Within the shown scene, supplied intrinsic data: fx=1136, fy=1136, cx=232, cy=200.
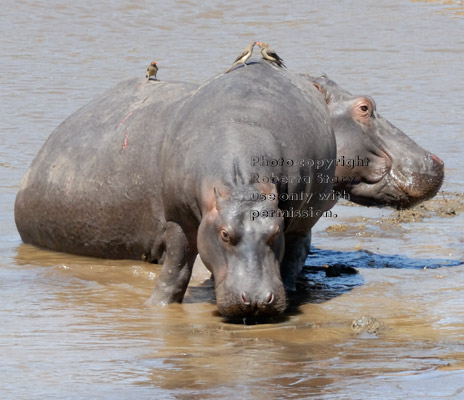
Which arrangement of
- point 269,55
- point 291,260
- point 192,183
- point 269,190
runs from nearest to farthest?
point 269,190, point 192,183, point 291,260, point 269,55

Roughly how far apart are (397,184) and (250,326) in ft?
8.47

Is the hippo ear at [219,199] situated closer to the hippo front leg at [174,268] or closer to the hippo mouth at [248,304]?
the hippo mouth at [248,304]

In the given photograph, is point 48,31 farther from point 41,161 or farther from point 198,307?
point 198,307

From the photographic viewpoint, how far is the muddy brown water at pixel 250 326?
208 inches

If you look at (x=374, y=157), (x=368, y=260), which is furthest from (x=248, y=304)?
(x=374, y=157)

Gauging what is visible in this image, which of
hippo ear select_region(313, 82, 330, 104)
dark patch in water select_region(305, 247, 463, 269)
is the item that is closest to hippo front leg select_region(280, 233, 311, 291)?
dark patch in water select_region(305, 247, 463, 269)

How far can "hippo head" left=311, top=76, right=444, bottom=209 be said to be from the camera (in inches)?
337

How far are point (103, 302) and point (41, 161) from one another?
83.7 inches

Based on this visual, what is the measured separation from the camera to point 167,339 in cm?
616

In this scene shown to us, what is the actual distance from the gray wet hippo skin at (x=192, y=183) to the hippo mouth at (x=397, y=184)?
100 cm

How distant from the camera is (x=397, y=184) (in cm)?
859

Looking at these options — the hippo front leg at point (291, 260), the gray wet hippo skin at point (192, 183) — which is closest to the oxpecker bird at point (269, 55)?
the gray wet hippo skin at point (192, 183)

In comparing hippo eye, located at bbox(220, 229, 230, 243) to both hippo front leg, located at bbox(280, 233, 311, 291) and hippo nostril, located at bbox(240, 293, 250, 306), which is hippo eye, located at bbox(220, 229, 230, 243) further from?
hippo front leg, located at bbox(280, 233, 311, 291)

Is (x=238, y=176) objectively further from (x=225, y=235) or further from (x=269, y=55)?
(x=269, y=55)
